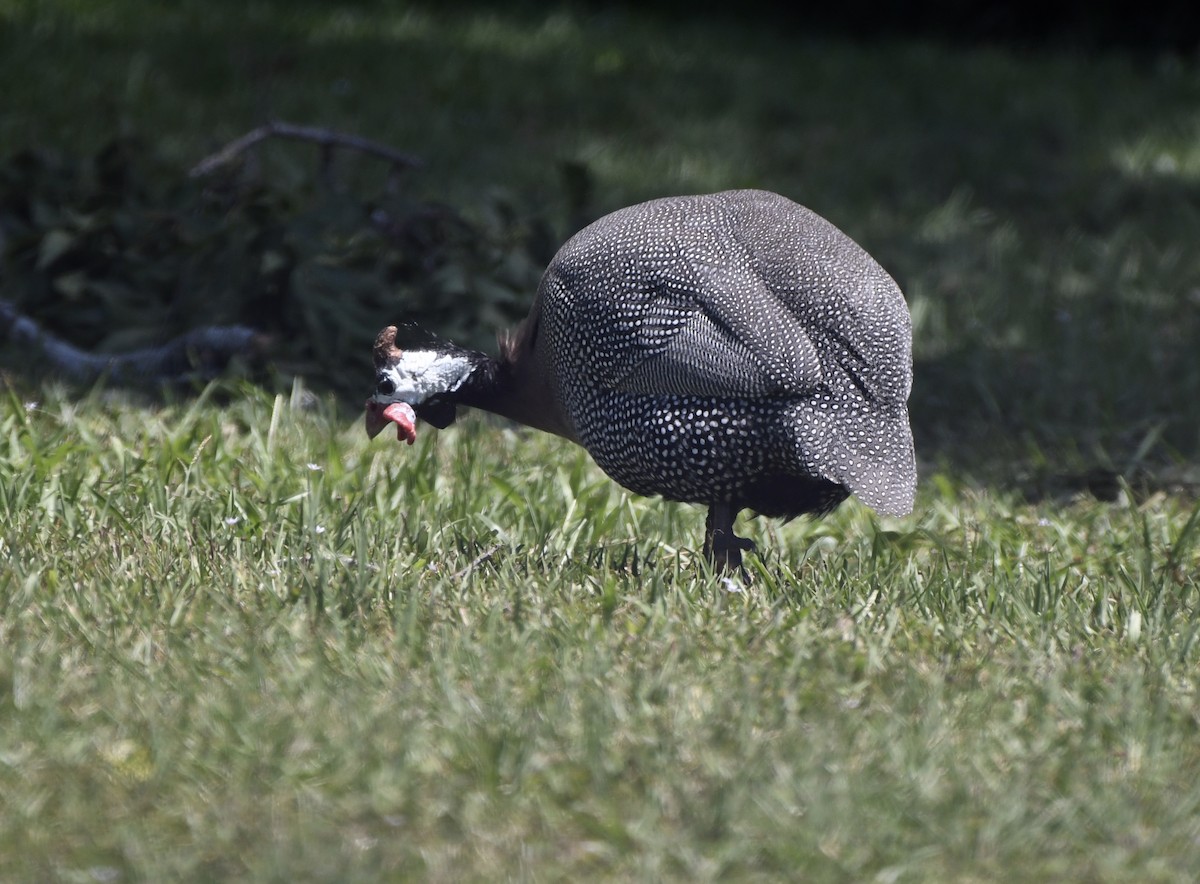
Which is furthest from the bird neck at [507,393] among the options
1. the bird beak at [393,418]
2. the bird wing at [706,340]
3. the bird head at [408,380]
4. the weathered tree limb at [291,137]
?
the weathered tree limb at [291,137]

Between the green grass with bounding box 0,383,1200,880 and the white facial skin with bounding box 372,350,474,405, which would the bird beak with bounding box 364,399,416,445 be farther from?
the green grass with bounding box 0,383,1200,880

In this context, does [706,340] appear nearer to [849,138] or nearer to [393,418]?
[393,418]

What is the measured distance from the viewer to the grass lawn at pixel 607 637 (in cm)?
236

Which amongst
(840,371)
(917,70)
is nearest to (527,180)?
(917,70)

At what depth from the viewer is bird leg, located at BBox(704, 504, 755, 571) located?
3.50 meters

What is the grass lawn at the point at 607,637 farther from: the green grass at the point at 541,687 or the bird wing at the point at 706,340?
the bird wing at the point at 706,340

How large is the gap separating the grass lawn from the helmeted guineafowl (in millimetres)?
230

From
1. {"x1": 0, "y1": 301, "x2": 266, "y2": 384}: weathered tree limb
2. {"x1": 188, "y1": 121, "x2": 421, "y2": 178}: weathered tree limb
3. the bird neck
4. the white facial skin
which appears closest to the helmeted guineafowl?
the bird neck

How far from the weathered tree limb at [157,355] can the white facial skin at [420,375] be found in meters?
1.14

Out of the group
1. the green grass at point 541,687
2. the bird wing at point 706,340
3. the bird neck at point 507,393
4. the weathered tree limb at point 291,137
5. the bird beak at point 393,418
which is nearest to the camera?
the green grass at point 541,687

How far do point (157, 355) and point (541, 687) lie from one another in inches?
99.7

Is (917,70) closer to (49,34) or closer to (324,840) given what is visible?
(49,34)

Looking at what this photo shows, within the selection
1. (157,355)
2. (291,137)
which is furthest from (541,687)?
(291,137)

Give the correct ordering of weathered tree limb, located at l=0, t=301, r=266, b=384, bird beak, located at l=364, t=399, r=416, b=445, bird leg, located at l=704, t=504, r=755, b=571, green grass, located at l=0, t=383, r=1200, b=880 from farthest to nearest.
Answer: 1. weathered tree limb, located at l=0, t=301, r=266, b=384
2. bird beak, located at l=364, t=399, r=416, b=445
3. bird leg, located at l=704, t=504, r=755, b=571
4. green grass, located at l=0, t=383, r=1200, b=880
